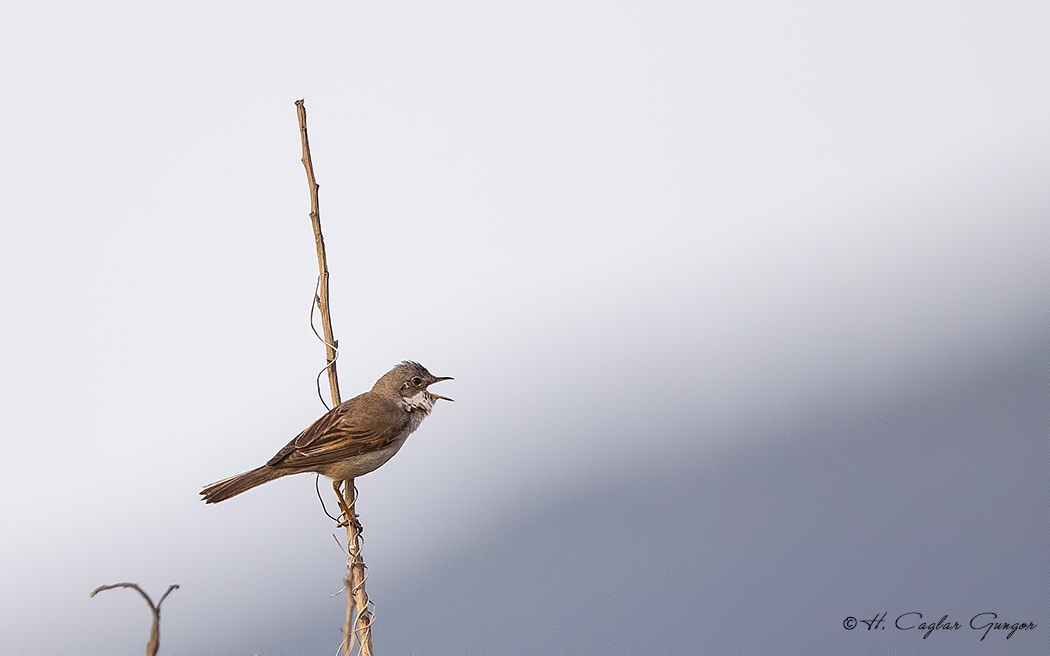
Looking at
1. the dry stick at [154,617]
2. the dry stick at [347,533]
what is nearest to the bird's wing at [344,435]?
the dry stick at [347,533]

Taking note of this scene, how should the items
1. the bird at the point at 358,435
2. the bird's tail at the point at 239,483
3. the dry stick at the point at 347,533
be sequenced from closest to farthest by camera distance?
the dry stick at the point at 347,533
the bird's tail at the point at 239,483
the bird at the point at 358,435

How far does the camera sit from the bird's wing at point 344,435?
4.47m

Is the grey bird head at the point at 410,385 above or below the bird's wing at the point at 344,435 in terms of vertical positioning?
above

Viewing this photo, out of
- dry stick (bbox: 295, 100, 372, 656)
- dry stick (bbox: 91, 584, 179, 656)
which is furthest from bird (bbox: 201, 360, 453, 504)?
dry stick (bbox: 91, 584, 179, 656)

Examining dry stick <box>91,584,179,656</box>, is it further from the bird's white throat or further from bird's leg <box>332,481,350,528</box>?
the bird's white throat

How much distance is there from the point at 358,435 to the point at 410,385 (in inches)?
16.9

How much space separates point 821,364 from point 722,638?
35442 millimetres

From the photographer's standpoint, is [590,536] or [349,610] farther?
[590,536]

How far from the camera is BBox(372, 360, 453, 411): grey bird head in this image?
4879 millimetres

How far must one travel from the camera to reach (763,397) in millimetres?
50688

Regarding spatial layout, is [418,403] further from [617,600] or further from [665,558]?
[665,558]

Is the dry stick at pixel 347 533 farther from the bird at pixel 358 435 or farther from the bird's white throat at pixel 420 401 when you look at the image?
the bird's white throat at pixel 420 401

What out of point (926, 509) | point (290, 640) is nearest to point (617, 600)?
point (290, 640)

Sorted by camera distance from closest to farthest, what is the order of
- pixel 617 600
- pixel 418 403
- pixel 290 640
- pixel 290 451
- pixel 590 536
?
pixel 290 451
pixel 418 403
pixel 290 640
pixel 617 600
pixel 590 536
